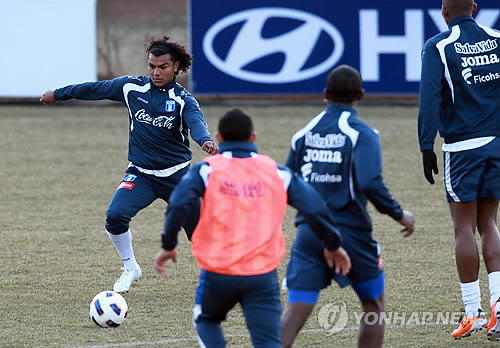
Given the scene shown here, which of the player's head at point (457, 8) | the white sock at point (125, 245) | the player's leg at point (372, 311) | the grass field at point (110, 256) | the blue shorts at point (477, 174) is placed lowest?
the grass field at point (110, 256)

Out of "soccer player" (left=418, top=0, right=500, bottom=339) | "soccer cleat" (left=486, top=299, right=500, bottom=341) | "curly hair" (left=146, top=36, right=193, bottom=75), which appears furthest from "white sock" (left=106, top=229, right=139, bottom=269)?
"soccer cleat" (left=486, top=299, right=500, bottom=341)

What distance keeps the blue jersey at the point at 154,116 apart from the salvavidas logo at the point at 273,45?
11.1 metres

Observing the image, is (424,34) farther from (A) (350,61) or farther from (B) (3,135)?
(B) (3,135)

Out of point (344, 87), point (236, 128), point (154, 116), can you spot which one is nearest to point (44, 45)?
point (154, 116)

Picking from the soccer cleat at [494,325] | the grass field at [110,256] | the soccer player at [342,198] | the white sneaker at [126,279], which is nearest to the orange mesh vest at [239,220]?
the soccer player at [342,198]

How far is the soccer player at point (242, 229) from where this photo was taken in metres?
4.55

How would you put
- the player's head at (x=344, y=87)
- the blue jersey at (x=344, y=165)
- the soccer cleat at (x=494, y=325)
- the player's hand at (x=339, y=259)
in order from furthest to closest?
the soccer cleat at (x=494, y=325) → the player's head at (x=344, y=87) → the blue jersey at (x=344, y=165) → the player's hand at (x=339, y=259)

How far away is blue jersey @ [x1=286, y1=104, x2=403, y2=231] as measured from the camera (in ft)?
15.9

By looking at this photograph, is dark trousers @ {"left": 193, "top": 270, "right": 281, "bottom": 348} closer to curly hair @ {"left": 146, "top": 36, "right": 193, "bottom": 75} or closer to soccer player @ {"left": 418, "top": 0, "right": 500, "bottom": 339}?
soccer player @ {"left": 418, "top": 0, "right": 500, "bottom": 339}

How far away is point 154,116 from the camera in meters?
7.34

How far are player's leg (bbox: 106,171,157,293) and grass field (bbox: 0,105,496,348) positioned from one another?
0.15 m

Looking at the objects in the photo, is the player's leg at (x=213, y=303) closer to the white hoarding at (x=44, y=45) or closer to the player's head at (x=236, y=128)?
the player's head at (x=236, y=128)

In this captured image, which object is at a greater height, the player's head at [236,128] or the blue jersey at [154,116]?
the player's head at [236,128]

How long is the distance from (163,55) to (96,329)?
2241 mm
